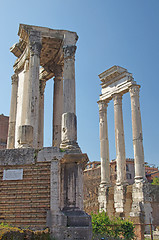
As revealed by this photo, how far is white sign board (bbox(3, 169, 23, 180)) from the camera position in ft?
30.6

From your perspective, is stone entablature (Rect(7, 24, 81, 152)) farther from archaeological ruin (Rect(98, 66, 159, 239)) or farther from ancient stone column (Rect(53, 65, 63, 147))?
archaeological ruin (Rect(98, 66, 159, 239))

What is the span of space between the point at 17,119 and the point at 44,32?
410 centimetres

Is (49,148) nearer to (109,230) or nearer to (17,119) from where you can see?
(17,119)

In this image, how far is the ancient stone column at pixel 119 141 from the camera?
24.9 metres

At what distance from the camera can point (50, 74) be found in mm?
14641

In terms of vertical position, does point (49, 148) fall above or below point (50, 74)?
below

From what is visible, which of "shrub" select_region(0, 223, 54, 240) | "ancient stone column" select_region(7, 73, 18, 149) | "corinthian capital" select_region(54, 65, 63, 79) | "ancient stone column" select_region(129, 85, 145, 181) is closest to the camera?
"shrub" select_region(0, 223, 54, 240)

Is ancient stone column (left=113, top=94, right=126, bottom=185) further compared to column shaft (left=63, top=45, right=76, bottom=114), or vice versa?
ancient stone column (left=113, top=94, right=126, bottom=185)

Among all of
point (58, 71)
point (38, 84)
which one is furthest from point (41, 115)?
point (38, 84)

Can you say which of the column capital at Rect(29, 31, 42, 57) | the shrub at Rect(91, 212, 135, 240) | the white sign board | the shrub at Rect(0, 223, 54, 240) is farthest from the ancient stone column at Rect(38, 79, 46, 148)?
the shrub at Rect(0, 223, 54, 240)

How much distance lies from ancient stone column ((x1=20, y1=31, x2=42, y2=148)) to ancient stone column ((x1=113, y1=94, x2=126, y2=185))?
15.6 meters

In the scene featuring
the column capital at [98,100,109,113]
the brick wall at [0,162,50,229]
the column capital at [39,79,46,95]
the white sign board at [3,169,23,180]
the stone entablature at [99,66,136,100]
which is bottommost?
the brick wall at [0,162,50,229]

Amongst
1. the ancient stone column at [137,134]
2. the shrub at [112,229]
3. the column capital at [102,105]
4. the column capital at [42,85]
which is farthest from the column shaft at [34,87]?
the column capital at [102,105]

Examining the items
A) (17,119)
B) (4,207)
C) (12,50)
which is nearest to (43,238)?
(4,207)
